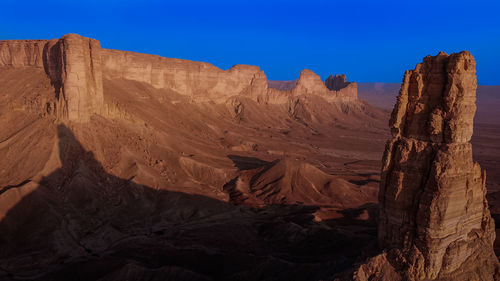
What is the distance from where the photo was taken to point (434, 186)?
11.2 m

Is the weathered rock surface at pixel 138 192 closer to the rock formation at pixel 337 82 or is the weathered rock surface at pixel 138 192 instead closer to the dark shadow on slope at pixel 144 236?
the dark shadow on slope at pixel 144 236

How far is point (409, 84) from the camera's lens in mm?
12148

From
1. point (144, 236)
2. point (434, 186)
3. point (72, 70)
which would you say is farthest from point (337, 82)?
point (434, 186)

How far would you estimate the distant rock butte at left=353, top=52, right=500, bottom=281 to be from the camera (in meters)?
11.1

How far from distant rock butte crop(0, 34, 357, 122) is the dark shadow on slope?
4.23 metres

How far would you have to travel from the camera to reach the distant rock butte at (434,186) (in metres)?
11.1

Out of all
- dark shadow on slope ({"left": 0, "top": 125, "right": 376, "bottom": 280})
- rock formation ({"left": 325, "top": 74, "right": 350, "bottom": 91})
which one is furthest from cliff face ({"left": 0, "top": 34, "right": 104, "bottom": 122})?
rock formation ({"left": 325, "top": 74, "right": 350, "bottom": 91})

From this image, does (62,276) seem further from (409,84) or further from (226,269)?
(409,84)

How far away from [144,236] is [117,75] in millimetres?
37751

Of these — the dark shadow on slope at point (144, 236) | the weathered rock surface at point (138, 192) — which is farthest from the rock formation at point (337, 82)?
the dark shadow on slope at point (144, 236)

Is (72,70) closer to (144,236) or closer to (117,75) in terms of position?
(144,236)

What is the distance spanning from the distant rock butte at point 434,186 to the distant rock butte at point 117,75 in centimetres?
3022

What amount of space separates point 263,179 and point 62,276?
22.8 m


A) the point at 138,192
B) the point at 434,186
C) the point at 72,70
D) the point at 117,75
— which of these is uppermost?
A: the point at 117,75
